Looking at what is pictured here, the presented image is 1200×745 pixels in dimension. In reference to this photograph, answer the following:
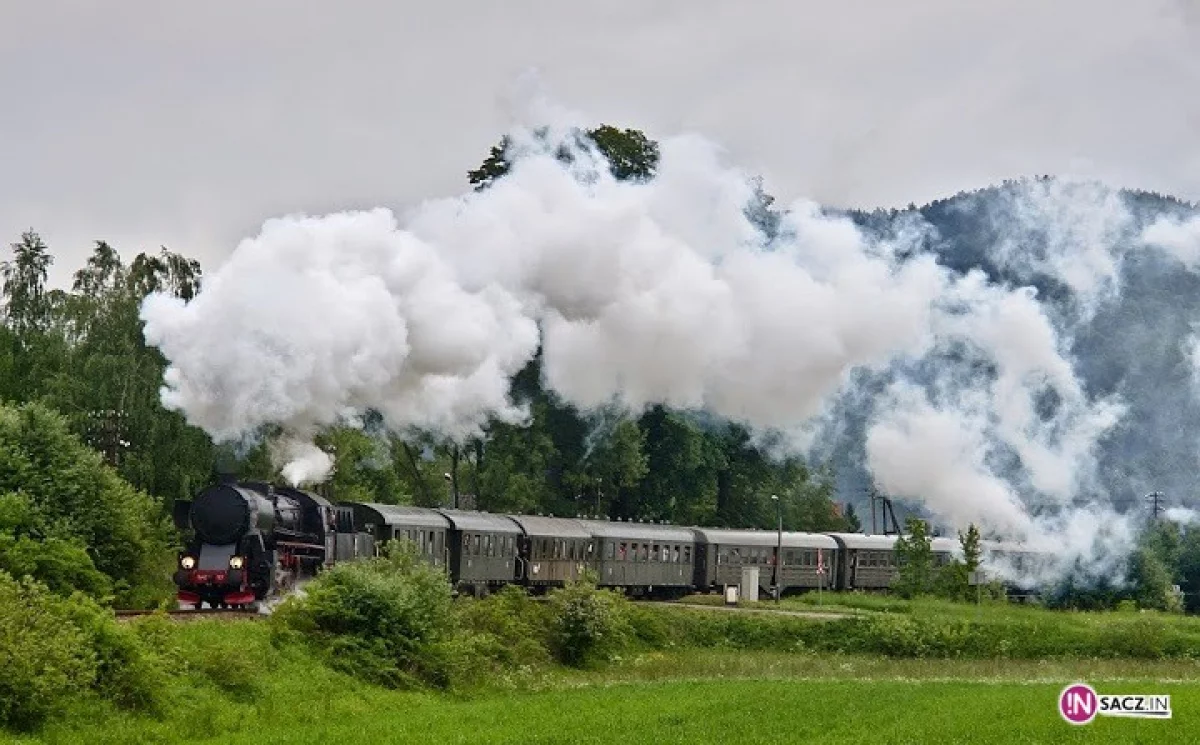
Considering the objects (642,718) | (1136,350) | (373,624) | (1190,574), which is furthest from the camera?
(1136,350)

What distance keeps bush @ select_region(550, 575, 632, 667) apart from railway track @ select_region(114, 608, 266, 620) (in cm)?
1214

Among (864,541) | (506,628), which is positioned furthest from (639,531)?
(506,628)

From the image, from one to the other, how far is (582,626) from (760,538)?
2197 cm

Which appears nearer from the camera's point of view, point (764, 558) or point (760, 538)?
point (760, 538)

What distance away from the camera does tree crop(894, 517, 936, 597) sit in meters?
68.9

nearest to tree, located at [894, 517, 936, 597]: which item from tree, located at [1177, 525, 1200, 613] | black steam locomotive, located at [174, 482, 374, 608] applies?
tree, located at [1177, 525, 1200, 613]

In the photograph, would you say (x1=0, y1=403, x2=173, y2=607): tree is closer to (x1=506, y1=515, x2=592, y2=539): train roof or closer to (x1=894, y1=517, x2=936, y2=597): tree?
(x1=506, y1=515, x2=592, y2=539): train roof

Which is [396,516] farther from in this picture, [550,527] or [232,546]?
[550,527]

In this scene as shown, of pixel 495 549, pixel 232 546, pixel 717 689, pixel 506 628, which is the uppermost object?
pixel 495 549

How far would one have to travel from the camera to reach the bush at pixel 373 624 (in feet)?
122

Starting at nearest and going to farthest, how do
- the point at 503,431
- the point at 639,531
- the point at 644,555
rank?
the point at 644,555
the point at 639,531
the point at 503,431

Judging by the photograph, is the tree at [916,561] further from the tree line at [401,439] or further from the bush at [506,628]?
the bush at [506,628]

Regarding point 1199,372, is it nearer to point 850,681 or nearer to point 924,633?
point 924,633

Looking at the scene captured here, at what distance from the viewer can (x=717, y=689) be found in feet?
132
